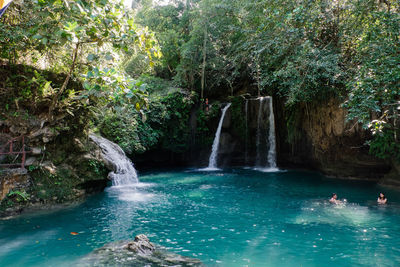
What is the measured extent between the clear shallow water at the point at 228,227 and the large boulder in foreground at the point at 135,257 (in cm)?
35

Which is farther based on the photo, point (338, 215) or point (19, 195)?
point (338, 215)

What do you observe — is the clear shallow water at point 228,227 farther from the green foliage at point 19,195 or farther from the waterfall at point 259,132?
the waterfall at point 259,132

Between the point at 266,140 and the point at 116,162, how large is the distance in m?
10.4

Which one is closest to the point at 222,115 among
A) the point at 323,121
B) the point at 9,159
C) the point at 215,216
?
the point at 323,121

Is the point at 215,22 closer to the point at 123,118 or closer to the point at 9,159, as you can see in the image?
the point at 123,118

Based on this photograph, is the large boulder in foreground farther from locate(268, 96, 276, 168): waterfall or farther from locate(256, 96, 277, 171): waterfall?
locate(268, 96, 276, 168): waterfall

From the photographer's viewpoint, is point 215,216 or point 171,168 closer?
point 215,216

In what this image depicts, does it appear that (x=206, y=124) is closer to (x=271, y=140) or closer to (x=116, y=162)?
(x=271, y=140)

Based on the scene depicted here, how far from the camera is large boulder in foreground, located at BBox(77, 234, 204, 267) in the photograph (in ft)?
18.1

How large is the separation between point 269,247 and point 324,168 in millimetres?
10615

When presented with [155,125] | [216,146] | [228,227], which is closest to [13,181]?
[228,227]

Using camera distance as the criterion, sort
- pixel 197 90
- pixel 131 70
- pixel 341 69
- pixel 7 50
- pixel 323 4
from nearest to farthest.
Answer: pixel 7 50 → pixel 323 4 → pixel 341 69 → pixel 197 90 → pixel 131 70

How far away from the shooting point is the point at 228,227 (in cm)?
790

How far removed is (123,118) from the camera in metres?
15.5
